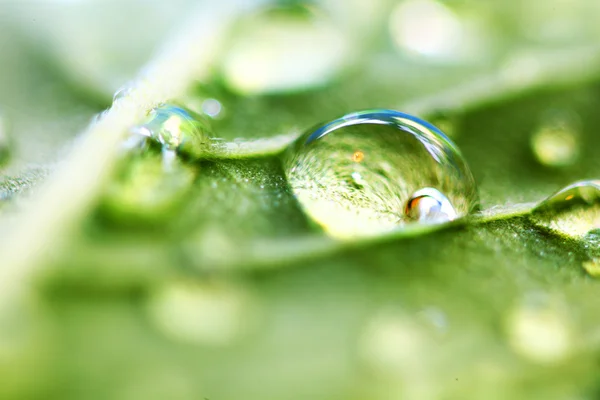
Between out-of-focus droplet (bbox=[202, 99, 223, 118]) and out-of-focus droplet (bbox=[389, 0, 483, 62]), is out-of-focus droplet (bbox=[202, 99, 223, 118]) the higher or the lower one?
the lower one

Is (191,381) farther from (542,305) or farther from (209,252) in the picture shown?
(542,305)

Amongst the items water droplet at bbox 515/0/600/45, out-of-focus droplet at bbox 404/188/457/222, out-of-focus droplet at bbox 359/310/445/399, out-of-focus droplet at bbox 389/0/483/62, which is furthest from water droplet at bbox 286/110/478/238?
water droplet at bbox 515/0/600/45

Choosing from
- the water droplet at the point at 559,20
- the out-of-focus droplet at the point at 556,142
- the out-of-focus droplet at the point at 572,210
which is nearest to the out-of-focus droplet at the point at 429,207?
the out-of-focus droplet at the point at 572,210

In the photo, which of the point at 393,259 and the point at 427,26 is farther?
the point at 427,26

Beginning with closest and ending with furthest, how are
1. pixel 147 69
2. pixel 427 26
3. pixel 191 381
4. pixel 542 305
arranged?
pixel 191 381, pixel 542 305, pixel 147 69, pixel 427 26

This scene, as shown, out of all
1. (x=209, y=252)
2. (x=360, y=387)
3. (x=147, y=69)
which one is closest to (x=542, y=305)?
(x=360, y=387)

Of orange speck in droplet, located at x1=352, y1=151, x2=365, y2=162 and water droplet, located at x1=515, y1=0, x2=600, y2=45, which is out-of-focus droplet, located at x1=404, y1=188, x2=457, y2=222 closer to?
orange speck in droplet, located at x1=352, y1=151, x2=365, y2=162

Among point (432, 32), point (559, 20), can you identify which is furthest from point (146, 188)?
point (559, 20)
